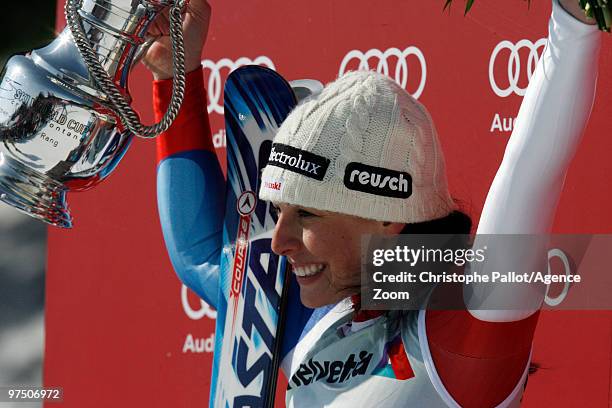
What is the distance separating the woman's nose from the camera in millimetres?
1584

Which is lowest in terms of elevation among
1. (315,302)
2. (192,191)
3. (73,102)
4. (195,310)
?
(195,310)

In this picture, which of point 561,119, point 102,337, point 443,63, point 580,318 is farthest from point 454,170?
point 102,337

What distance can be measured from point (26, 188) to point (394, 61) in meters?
0.86

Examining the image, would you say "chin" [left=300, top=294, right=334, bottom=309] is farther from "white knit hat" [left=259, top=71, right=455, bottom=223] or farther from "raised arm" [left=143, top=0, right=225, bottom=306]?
"raised arm" [left=143, top=0, right=225, bottom=306]

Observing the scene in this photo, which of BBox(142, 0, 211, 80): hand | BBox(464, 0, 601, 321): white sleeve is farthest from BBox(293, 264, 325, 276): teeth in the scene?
BBox(142, 0, 211, 80): hand

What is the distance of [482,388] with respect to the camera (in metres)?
1.49

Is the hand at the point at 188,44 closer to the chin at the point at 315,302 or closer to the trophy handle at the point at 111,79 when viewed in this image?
the trophy handle at the point at 111,79

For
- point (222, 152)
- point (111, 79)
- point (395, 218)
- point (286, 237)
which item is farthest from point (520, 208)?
point (222, 152)

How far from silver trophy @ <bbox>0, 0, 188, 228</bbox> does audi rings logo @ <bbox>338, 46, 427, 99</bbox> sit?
62 centimetres

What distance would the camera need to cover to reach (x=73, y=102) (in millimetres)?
1626

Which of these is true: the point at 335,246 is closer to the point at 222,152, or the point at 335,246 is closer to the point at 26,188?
the point at 26,188

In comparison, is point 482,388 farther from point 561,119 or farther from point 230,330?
point 230,330

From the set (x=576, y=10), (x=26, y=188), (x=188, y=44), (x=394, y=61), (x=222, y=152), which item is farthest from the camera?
(x=222, y=152)

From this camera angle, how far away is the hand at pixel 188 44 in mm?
1917
